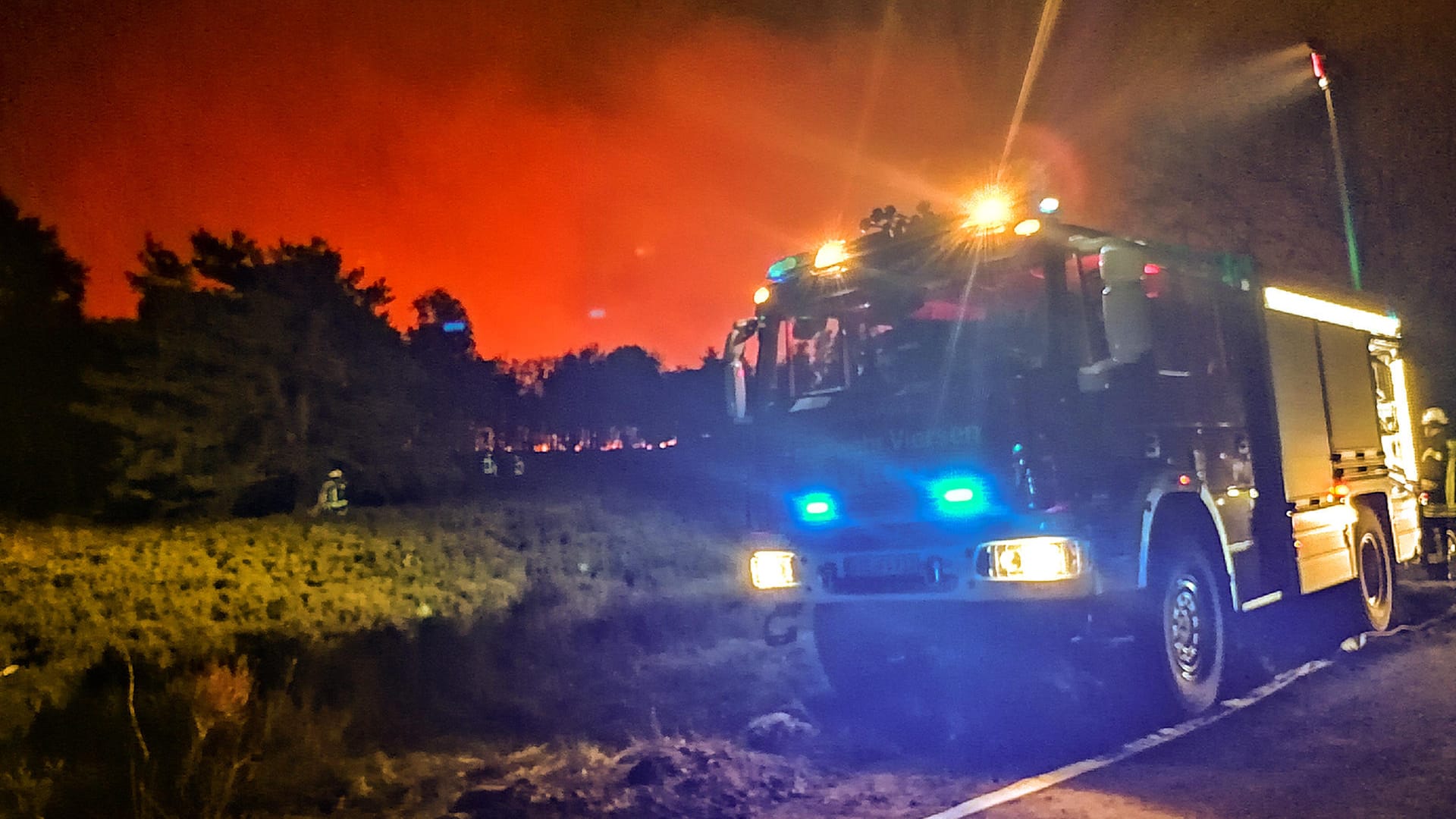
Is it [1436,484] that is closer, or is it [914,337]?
[914,337]

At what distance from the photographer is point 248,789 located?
16.8ft

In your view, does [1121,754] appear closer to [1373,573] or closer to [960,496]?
[960,496]

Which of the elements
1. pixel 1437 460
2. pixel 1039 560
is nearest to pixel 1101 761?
Answer: pixel 1039 560

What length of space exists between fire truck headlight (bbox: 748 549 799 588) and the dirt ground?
887 millimetres

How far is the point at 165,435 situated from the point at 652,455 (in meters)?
12.9

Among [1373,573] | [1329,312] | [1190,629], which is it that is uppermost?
[1329,312]

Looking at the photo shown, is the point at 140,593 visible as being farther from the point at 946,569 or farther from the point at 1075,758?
the point at 1075,758

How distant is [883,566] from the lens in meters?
6.08

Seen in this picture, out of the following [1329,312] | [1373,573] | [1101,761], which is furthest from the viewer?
[1373,573]

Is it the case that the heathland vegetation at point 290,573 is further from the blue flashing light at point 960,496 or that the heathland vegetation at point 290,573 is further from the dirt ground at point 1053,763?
the blue flashing light at point 960,496

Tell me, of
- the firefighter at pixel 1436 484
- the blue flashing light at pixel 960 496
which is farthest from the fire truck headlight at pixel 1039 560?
the firefighter at pixel 1436 484

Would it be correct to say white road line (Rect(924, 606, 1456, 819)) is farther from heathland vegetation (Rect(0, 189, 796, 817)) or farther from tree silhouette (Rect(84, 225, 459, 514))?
tree silhouette (Rect(84, 225, 459, 514))

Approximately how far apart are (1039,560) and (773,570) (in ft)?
5.96

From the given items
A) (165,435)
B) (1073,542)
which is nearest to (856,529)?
(1073,542)
